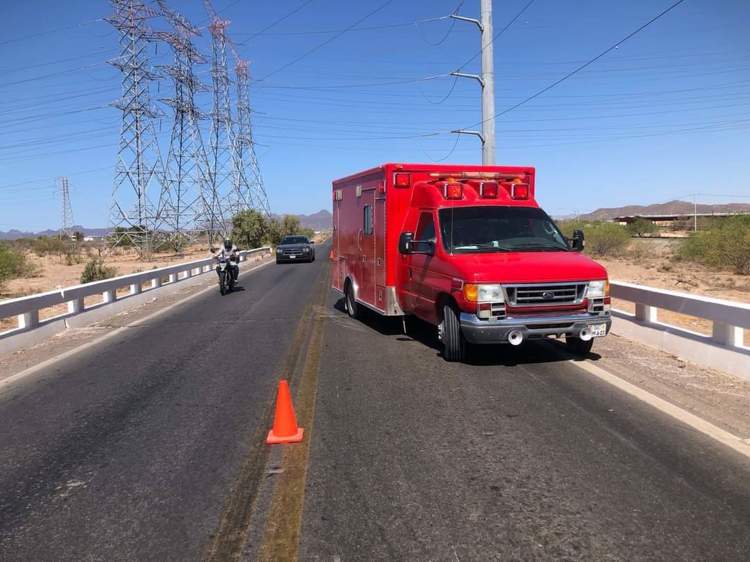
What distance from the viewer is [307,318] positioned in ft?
43.1

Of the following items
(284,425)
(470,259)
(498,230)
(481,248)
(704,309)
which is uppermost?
(498,230)

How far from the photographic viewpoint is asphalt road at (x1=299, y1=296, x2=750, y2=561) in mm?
3574

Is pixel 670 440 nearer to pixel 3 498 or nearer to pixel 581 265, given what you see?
pixel 581 265

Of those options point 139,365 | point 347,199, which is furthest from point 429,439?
point 347,199

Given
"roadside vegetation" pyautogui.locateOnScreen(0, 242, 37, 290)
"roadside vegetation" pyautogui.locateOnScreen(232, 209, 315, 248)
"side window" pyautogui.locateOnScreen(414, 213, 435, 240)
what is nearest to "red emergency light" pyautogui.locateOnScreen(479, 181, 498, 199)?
"side window" pyautogui.locateOnScreen(414, 213, 435, 240)

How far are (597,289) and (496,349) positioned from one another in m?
1.93

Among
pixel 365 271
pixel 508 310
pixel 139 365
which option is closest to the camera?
pixel 508 310

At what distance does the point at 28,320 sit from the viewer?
1126cm

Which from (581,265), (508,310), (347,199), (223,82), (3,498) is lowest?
(3,498)

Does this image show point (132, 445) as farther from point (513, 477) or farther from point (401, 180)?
point (401, 180)

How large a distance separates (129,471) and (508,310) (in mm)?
4639

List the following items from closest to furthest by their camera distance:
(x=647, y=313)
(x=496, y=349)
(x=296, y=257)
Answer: (x=496, y=349) → (x=647, y=313) → (x=296, y=257)

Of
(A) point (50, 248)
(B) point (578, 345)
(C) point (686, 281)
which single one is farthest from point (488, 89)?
(A) point (50, 248)

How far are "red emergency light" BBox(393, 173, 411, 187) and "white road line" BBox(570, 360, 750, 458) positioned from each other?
399 cm
